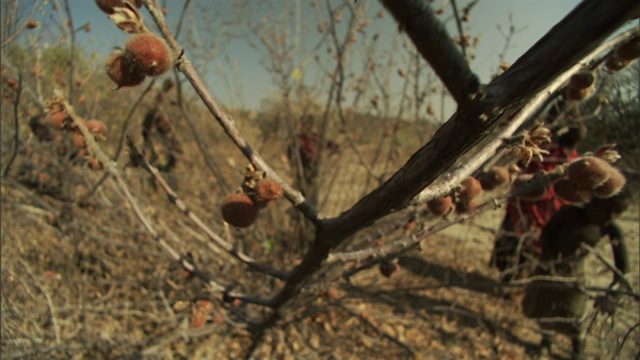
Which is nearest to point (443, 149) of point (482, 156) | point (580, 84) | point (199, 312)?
point (482, 156)

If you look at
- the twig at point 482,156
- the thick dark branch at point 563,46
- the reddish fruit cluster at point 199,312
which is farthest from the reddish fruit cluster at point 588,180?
the reddish fruit cluster at point 199,312

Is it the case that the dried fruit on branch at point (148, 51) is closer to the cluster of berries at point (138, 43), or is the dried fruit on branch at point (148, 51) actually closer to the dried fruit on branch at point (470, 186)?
the cluster of berries at point (138, 43)

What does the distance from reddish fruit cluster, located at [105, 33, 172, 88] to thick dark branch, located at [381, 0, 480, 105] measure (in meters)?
0.53

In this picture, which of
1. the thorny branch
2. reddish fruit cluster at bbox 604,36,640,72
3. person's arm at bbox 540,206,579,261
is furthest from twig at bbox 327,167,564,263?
person's arm at bbox 540,206,579,261

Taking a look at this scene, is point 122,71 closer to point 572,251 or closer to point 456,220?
point 456,220

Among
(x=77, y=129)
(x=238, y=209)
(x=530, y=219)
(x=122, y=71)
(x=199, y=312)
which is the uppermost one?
(x=530, y=219)

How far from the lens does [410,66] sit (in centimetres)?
375

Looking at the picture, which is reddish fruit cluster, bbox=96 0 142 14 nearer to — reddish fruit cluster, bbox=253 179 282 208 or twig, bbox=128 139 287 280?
twig, bbox=128 139 287 280

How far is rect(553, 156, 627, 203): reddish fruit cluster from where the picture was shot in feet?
3.11

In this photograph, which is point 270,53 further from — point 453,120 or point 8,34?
point 453,120

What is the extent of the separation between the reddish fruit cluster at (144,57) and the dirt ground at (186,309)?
72.4 inches

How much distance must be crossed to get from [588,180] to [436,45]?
2.50 ft

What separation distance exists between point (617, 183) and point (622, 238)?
2378 millimetres

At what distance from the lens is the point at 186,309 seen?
3297mm
